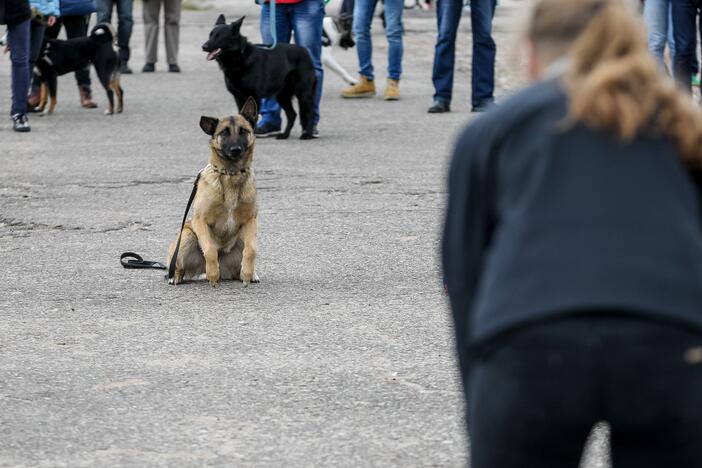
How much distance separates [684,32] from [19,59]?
5928 millimetres

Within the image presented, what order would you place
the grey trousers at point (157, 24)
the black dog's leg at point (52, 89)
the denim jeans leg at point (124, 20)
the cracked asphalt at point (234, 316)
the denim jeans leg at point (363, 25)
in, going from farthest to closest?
the grey trousers at point (157, 24)
the denim jeans leg at point (124, 20)
the denim jeans leg at point (363, 25)
the black dog's leg at point (52, 89)
the cracked asphalt at point (234, 316)

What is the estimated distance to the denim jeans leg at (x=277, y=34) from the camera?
1203 cm

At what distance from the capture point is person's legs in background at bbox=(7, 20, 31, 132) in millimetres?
11664

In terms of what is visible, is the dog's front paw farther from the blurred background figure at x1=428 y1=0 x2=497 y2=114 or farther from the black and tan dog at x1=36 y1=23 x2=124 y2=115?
the black and tan dog at x1=36 y1=23 x2=124 y2=115

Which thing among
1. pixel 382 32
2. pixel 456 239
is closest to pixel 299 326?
pixel 456 239

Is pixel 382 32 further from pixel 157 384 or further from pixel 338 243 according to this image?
pixel 157 384

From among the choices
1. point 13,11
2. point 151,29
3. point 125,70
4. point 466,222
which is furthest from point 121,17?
point 466,222

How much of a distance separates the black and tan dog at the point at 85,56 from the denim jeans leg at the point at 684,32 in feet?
18.2

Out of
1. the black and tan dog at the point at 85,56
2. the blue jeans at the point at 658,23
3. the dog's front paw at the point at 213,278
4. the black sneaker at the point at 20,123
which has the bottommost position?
the black sneaker at the point at 20,123

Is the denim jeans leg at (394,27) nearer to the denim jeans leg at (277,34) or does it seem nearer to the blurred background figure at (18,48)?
the denim jeans leg at (277,34)

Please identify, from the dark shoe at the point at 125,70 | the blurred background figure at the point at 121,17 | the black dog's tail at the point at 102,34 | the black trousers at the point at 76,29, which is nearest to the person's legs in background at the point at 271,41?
the black dog's tail at the point at 102,34

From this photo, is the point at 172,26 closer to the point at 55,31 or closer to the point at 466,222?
the point at 55,31

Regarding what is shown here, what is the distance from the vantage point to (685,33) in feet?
38.1

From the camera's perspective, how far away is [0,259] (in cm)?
757
